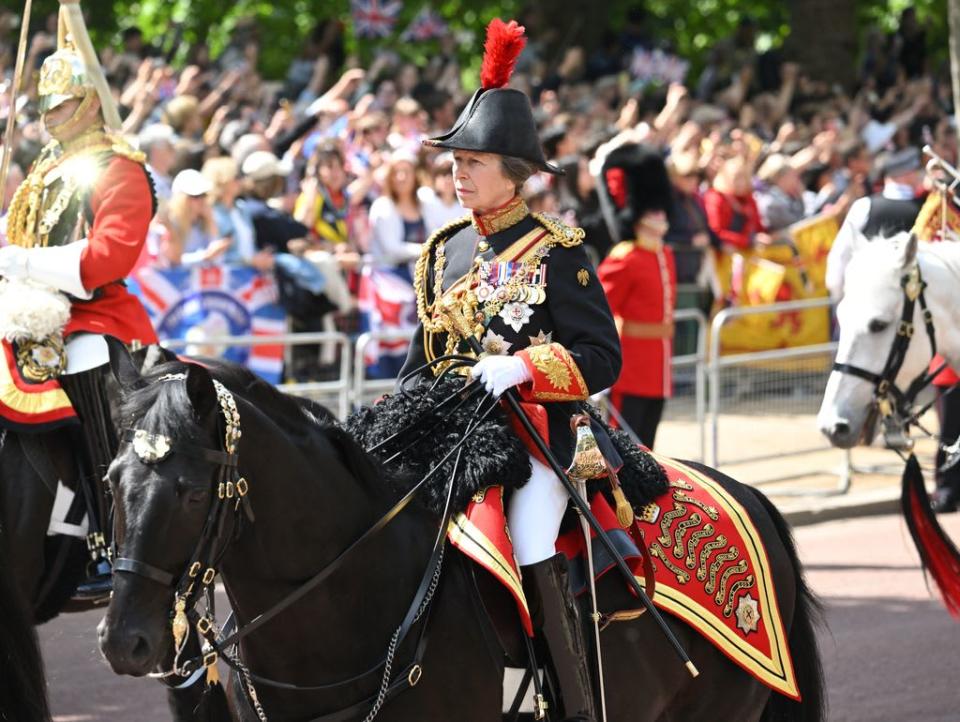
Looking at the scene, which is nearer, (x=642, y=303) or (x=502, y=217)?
(x=502, y=217)

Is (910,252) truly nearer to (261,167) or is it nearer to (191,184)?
(191,184)

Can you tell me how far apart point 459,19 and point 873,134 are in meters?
6.55

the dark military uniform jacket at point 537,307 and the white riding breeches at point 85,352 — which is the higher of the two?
the dark military uniform jacket at point 537,307

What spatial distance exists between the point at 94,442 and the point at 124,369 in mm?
2295

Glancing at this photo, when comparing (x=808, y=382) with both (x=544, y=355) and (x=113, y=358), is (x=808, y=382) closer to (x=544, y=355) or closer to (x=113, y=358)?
(x=544, y=355)

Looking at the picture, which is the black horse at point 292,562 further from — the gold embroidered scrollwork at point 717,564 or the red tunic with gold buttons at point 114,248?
A: the red tunic with gold buttons at point 114,248

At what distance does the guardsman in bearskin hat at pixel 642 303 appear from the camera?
1009 cm

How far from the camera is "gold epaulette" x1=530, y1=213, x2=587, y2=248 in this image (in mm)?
4711

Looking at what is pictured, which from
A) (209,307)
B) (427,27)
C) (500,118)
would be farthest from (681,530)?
(427,27)

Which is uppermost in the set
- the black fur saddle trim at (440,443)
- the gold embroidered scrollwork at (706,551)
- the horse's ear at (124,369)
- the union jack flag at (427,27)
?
the union jack flag at (427,27)

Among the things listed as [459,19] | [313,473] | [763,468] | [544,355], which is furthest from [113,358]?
[459,19]

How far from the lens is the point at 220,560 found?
156 inches

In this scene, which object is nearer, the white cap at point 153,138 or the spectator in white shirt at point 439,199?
the white cap at point 153,138

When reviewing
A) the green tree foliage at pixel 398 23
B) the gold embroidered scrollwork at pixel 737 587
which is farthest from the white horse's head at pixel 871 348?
the green tree foliage at pixel 398 23
